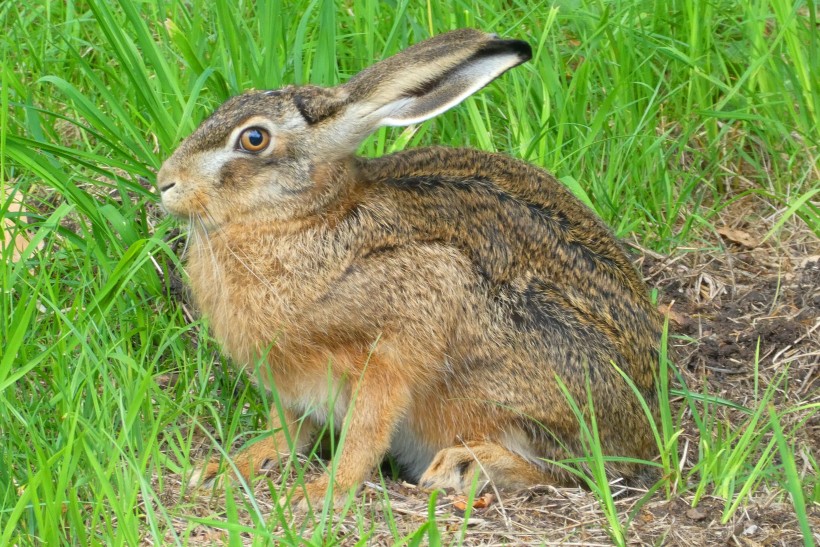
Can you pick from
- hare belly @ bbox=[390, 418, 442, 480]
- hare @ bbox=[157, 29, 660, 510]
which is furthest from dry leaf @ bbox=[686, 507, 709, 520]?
hare belly @ bbox=[390, 418, 442, 480]

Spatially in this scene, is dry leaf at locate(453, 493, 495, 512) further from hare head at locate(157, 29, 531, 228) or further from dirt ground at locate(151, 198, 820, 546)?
hare head at locate(157, 29, 531, 228)

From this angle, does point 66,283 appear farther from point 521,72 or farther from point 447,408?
point 521,72

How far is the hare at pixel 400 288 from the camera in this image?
4219 mm

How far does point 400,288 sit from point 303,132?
0.60 meters

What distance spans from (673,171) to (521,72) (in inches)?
31.2

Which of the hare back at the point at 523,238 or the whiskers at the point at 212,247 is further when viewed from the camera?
the hare back at the point at 523,238

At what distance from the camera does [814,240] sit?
223 inches

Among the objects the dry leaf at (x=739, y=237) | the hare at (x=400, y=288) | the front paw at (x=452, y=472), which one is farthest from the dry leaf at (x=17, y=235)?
the dry leaf at (x=739, y=237)

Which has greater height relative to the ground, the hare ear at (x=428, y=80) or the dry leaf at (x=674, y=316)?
the hare ear at (x=428, y=80)

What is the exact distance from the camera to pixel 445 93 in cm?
436

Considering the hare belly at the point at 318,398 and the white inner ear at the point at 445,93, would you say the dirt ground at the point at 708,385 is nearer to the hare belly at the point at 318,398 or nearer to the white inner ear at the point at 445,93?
the hare belly at the point at 318,398

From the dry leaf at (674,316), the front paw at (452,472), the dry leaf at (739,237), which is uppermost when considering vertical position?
the front paw at (452,472)

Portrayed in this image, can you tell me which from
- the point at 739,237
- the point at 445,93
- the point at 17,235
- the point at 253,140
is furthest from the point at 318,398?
the point at 739,237

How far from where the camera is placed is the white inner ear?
4.32 meters
